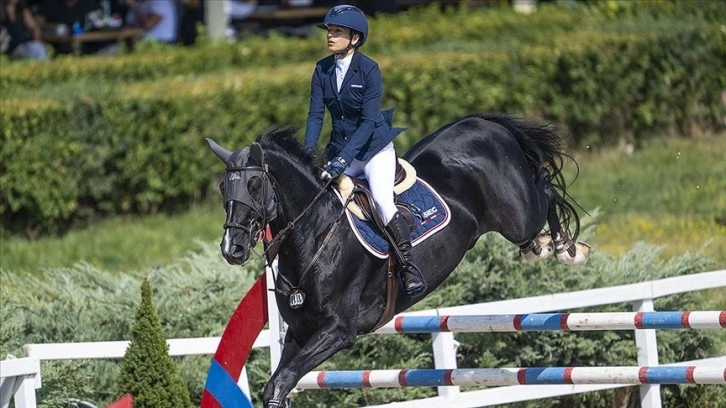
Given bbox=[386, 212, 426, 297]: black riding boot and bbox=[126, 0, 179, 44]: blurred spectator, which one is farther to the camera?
bbox=[126, 0, 179, 44]: blurred spectator

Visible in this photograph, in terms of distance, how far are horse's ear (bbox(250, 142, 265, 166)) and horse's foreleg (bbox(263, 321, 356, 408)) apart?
897mm

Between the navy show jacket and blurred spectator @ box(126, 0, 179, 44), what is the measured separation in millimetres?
12111

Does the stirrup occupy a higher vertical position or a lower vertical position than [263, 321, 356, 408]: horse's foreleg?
higher

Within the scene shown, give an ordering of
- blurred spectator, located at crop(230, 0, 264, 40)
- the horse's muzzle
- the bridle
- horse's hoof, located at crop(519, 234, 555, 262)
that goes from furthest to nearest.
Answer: blurred spectator, located at crop(230, 0, 264, 40), horse's hoof, located at crop(519, 234, 555, 262), the bridle, the horse's muzzle

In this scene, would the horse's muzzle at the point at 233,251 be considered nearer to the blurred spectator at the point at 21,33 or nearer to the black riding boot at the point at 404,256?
the black riding boot at the point at 404,256

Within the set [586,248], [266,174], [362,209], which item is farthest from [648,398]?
[266,174]

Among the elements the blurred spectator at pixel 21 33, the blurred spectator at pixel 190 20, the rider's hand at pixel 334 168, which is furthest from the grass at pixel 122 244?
the blurred spectator at pixel 190 20

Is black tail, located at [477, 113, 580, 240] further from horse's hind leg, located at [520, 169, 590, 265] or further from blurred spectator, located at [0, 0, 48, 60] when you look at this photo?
blurred spectator, located at [0, 0, 48, 60]

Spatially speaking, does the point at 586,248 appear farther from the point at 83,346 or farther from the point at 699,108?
the point at 699,108

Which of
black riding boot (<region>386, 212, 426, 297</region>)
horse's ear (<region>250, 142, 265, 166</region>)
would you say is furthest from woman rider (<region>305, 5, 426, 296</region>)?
horse's ear (<region>250, 142, 265, 166</region>)

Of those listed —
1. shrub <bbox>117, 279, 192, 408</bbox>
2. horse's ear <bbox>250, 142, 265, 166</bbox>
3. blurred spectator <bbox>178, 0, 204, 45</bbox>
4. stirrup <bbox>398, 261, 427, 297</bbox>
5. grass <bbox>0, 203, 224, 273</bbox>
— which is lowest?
grass <bbox>0, 203, 224, 273</bbox>

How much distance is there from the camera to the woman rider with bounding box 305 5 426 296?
736cm

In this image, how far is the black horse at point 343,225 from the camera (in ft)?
22.9

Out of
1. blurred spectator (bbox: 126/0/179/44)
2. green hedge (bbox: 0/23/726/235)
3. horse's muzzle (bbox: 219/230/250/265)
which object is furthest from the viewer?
blurred spectator (bbox: 126/0/179/44)
